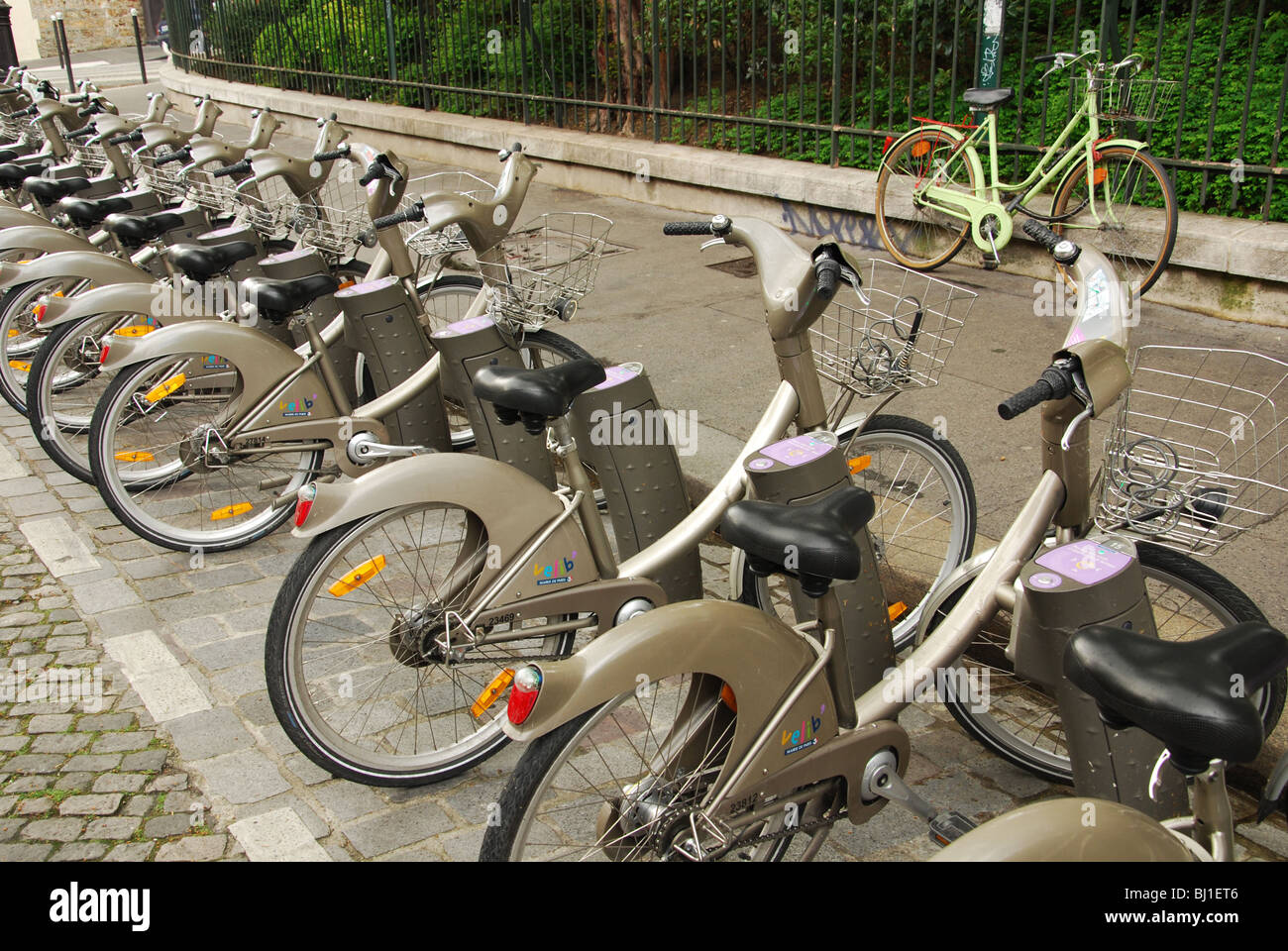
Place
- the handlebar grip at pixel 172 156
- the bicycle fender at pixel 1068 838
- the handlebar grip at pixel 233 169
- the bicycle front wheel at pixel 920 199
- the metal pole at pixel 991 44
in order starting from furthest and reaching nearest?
1. the bicycle front wheel at pixel 920 199
2. the metal pole at pixel 991 44
3. the handlebar grip at pixel 172 156
4. the handlebar grip at pixel 233 169
5. the bicycle fender at pixel 1068 838

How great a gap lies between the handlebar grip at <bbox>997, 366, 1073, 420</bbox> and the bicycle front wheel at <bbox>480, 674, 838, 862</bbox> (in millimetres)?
831

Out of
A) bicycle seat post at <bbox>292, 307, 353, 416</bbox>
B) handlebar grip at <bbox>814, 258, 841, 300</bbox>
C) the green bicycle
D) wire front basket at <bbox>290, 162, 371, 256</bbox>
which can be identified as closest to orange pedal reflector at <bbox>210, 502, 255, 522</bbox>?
bicycle seat post at <bbox>292, 307, 353, 416</bbox>

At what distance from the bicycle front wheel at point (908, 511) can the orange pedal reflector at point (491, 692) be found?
0.75 meters

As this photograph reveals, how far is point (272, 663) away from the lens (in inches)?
124

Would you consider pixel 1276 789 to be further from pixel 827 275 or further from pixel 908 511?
pixel 908 511

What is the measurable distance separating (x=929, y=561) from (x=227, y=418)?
2.70 metres

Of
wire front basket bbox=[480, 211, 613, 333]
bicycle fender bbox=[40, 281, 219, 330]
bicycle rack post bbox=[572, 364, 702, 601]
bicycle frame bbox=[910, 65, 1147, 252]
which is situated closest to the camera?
bicycle rack post bbox=[572, 364, 702, 601]

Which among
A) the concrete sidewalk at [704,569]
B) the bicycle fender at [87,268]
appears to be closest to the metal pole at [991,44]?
the concrete sidewalk at [704,569]

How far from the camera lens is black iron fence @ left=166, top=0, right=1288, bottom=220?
6852mm

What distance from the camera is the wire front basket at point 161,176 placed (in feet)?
21.2

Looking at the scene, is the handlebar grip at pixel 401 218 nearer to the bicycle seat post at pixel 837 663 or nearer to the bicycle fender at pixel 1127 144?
the bicycle seat post at pixel 837 663

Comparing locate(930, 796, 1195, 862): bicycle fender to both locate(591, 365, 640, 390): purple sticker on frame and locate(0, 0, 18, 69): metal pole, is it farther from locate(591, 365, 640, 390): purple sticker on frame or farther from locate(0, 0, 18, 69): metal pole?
locate(0, 0, 18, 69): metal pole

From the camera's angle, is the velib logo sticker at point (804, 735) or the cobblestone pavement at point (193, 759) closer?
the velib logo sticker at point (804, 735)
